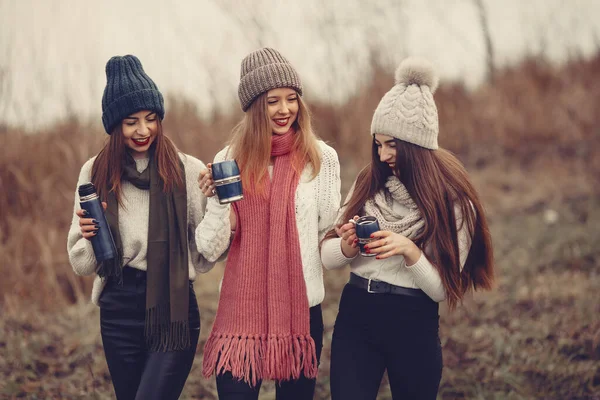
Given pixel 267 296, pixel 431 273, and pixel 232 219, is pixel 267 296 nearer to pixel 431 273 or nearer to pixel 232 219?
pixel 232 219

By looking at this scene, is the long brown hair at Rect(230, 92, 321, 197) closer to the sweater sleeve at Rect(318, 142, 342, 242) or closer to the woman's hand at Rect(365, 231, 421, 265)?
the sweater sleeve at Rect(318, 142, 342, 242)

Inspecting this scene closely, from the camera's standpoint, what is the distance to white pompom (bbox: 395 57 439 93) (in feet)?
10.2

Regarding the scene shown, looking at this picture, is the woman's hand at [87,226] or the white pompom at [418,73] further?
the white pompom at [418,73]

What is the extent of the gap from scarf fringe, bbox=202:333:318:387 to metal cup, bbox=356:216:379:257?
1.89 ft

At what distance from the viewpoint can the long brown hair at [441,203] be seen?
10.1ft

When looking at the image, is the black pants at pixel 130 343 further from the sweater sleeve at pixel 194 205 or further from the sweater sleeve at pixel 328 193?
the sweater sleeve at pixel 328 193

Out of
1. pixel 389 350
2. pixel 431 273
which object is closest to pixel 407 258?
pixel 431 273

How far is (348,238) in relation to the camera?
3006 millimetres

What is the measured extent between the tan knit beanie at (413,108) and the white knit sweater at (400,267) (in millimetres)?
333

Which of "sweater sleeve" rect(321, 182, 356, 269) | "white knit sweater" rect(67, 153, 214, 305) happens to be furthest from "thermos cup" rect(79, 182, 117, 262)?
"sweater sleeve" rect(321, 182, 356, 269)

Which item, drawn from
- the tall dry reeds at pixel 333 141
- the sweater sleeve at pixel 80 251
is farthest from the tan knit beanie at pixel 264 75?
the tall dry reeds at pixel 333 141

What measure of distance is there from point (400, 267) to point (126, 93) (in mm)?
1415

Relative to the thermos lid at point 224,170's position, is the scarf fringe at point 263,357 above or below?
below

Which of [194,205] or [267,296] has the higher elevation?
[194,205]
